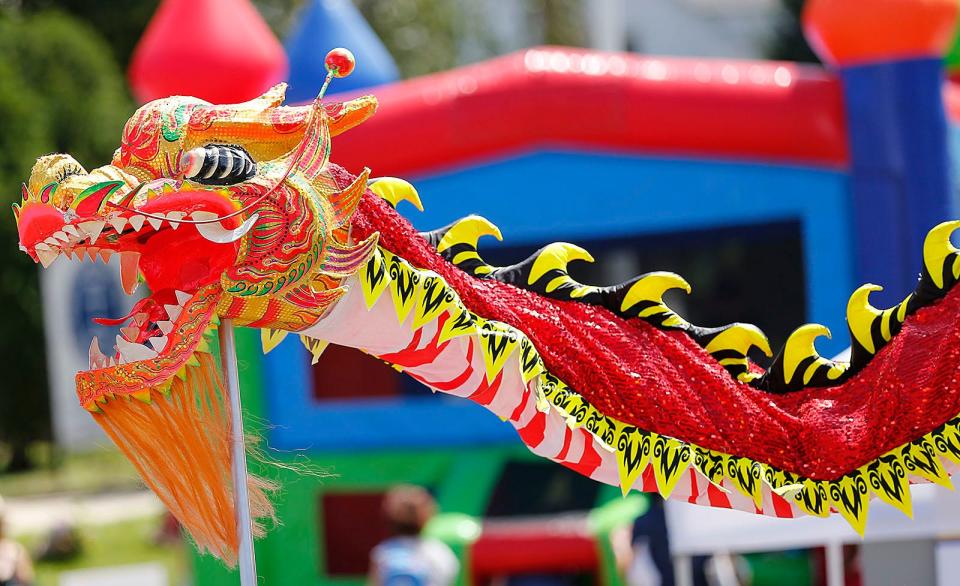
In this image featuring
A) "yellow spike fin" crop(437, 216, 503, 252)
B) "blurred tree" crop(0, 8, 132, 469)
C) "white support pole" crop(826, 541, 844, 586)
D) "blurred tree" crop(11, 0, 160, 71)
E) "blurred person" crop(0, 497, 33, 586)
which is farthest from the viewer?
"blurred tree" crop(11, 0, 160, 71)

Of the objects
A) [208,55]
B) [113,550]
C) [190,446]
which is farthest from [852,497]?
[113,550]

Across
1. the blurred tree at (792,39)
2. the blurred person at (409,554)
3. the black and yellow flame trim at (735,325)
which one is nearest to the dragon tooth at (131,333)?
the black and yellow flame trim at (735,325)

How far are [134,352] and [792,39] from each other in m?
14.7

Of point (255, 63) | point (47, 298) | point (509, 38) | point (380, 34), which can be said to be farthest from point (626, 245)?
point (509, 38)

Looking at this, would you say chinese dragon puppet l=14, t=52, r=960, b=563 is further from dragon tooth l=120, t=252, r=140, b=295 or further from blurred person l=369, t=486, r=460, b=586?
blurred person l=369, t=486, r=460, b=586

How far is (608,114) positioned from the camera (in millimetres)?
4949

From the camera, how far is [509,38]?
18.3 m

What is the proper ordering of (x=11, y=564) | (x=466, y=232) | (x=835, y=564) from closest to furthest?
(x=466, y=232) → (x=835, y=564) → (x=11, y=564)

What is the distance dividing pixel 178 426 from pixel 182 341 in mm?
126

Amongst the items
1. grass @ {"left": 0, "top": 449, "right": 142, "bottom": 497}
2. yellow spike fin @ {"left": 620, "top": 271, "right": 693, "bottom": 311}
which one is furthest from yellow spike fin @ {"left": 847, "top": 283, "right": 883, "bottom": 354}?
grass @ {"left": 0, "top": 449, "right": 142, "bottom": 497}

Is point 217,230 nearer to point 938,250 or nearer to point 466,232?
point 466,232

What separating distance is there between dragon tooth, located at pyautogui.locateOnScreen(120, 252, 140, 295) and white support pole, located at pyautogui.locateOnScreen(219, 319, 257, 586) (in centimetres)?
14

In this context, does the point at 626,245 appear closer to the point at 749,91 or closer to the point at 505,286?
the point at 749,91

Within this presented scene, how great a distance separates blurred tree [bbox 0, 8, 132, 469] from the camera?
12992 mm
